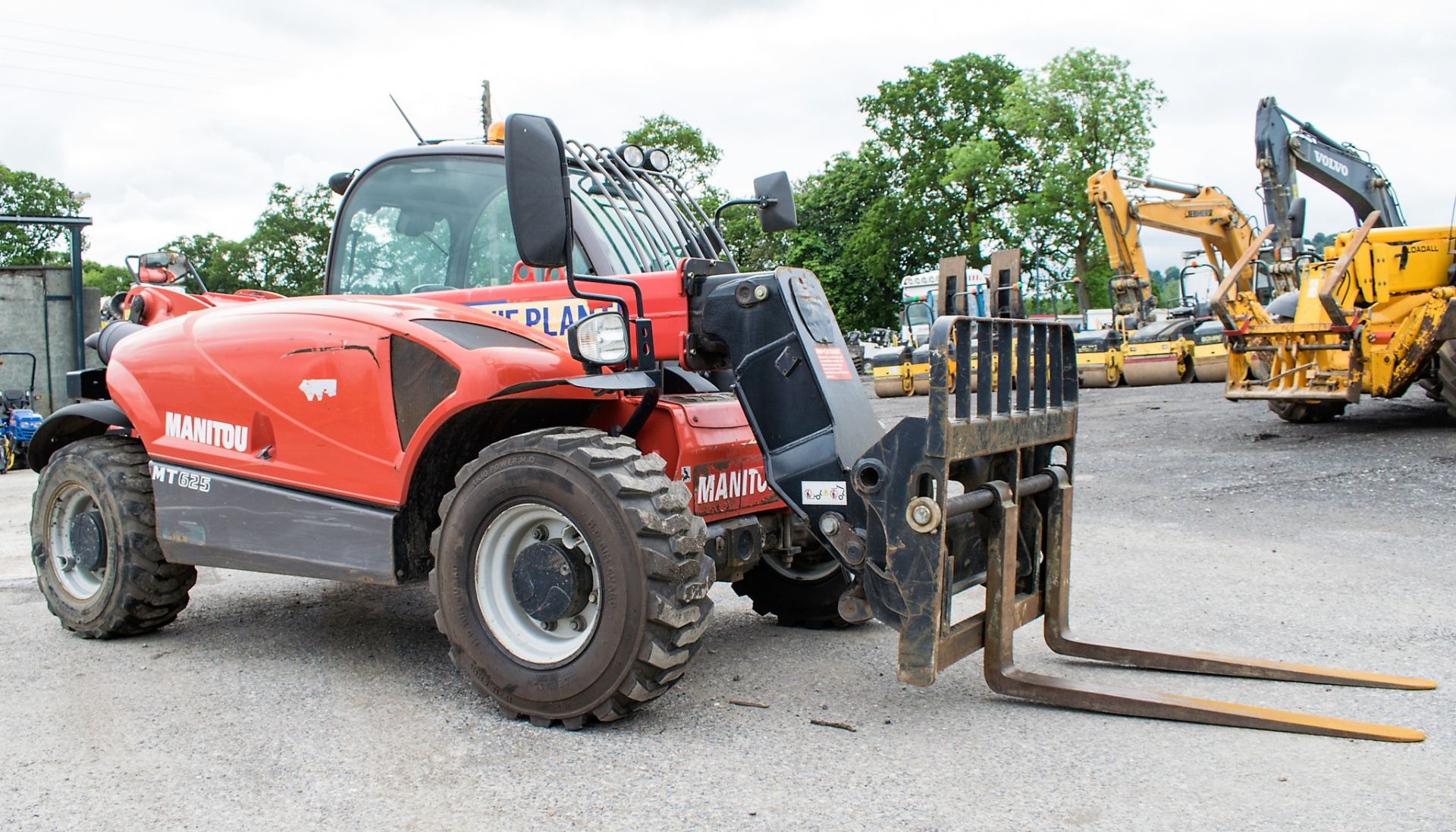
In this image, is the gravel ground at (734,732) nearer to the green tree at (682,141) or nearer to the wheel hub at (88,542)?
the wheel hub at (88,542)

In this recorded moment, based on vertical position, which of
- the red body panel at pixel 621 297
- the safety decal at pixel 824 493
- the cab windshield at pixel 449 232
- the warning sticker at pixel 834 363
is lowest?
the safety decal at pixel 824 493

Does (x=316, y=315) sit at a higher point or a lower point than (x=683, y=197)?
lower

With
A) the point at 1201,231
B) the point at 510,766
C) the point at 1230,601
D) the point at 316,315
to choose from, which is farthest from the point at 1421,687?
the point at 1201,231

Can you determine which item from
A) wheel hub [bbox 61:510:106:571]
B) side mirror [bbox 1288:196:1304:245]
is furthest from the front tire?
side mirror [bbox 1288:196:1304:245]

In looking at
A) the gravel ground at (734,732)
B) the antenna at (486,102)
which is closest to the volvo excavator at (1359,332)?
the gravel ground at (734,732)

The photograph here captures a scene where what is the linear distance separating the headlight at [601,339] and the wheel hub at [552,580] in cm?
66

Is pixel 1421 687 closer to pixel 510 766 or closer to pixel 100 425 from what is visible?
pixel 510 766

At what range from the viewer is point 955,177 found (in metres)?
48.8

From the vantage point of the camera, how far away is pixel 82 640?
5.63m

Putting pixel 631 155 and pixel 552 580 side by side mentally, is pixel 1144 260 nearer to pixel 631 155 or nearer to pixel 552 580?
pixel 631 155

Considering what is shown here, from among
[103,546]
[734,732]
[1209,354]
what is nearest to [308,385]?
[103,546]

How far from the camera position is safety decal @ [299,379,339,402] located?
15.5 feet

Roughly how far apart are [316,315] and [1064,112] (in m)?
47.7

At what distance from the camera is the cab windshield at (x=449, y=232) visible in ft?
16.5
